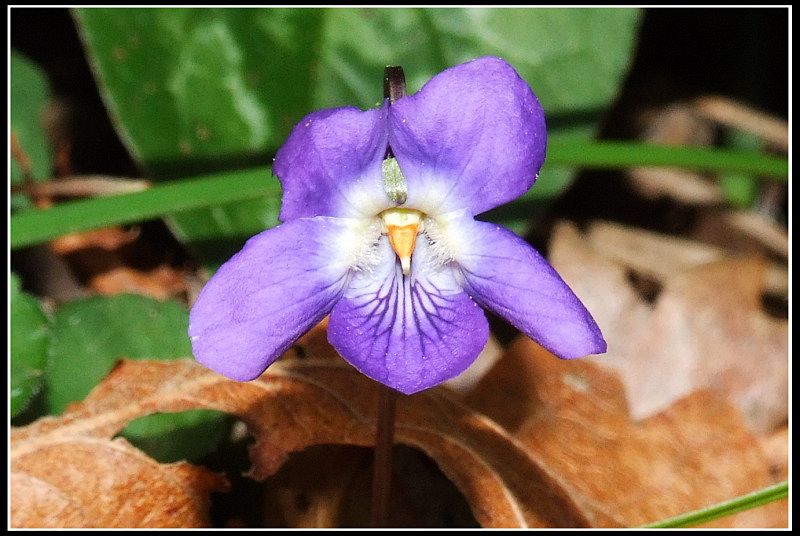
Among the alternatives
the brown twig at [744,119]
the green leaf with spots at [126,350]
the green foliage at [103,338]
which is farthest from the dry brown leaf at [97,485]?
the brown twig at [744,119]

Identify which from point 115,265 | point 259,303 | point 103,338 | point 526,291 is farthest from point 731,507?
point 115,265

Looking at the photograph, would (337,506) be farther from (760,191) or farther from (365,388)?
(760,191)

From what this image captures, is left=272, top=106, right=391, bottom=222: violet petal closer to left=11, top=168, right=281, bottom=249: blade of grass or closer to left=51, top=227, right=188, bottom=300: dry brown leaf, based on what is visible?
left=11, top=168, right=281, bottom=249: blade of grass

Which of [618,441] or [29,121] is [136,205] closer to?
[29,121]

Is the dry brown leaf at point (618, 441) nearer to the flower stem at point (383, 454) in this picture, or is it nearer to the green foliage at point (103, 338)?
the flower stem at point (383, 454)

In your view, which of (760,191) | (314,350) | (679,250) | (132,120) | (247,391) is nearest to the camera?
(247,391)

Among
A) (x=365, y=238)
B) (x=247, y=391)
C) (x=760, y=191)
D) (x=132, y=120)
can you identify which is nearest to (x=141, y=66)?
(x=132, y=120)

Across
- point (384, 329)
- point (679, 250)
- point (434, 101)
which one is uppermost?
point (434, 101)
